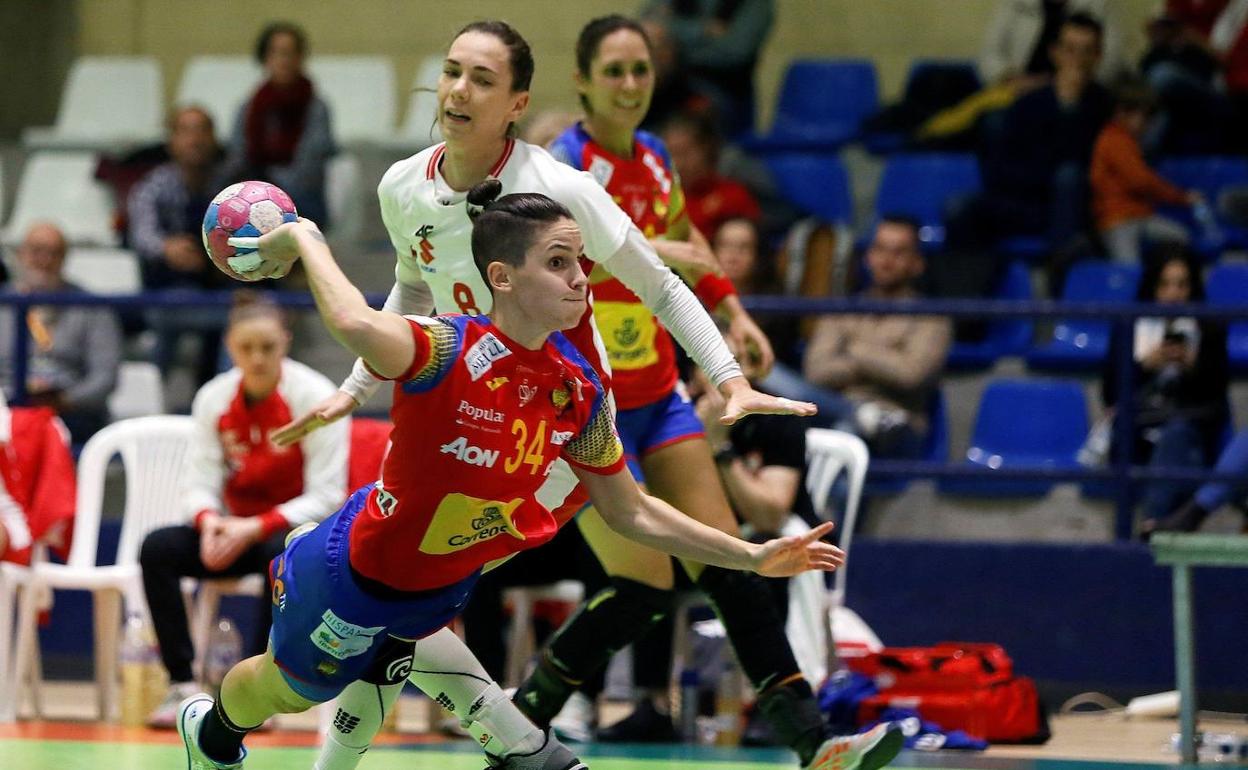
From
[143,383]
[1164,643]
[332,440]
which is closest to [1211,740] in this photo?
[1164,643]

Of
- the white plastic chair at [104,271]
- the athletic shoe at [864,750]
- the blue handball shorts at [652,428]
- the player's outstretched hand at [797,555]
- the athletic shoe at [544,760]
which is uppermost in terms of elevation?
the white plastic chair at [104,271]

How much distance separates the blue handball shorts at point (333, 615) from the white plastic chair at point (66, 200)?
625 cm

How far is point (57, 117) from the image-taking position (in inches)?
455

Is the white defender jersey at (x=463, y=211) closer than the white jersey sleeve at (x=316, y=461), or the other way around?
the white defender jersey at (x=463, y=211)

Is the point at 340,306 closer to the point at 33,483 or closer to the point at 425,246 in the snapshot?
the point at 425,246

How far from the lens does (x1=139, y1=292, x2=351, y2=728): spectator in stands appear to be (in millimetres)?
6500

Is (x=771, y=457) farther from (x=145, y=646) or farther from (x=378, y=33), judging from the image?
(x=378, y=33)

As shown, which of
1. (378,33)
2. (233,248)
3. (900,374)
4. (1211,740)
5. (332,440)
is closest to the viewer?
(233,248)

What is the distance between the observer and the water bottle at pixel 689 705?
20.9 feet

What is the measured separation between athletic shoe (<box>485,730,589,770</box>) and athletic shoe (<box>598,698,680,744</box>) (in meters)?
1.95

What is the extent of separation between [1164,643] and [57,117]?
7234 millimetres

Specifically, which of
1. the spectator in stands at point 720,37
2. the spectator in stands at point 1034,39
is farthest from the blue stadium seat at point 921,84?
the spectator in stands at point 720,37

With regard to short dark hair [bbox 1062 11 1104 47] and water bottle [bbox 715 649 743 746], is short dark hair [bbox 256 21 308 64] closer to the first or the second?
short dark hair [bbox 1062 11 1104 47]

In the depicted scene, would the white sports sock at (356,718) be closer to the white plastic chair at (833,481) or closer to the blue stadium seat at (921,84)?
the white plastic chair at (833,481)
